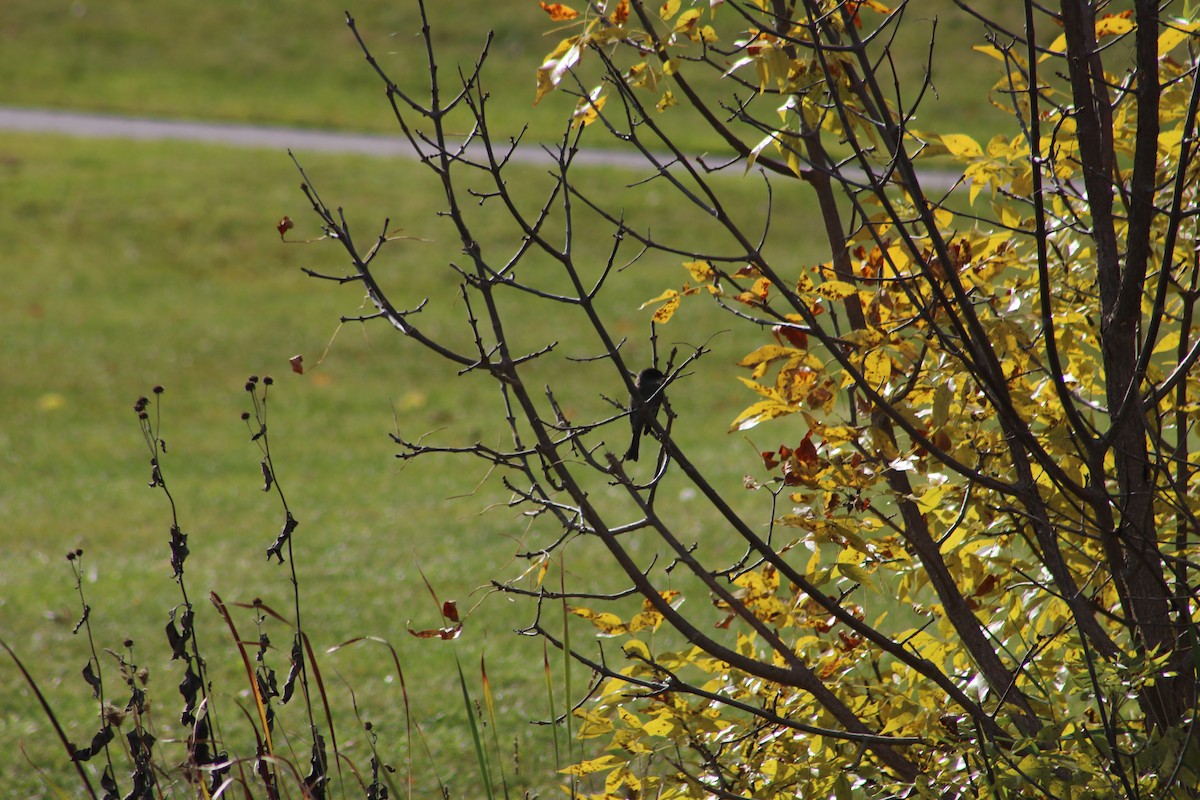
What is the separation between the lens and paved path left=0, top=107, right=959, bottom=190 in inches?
620

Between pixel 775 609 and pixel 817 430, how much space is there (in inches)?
14.9

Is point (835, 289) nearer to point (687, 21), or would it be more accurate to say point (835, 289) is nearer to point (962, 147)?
point (962, 147)

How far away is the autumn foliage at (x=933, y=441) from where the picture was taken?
5.92ft

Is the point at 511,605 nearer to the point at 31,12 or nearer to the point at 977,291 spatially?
the point at 977,291

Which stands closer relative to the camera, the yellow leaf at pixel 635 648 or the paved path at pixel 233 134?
the yellow leaf at pixel 635 648

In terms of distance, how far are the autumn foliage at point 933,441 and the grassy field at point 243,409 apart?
0.58m

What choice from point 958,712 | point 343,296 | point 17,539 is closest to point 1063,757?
point 958,712

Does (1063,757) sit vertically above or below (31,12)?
below

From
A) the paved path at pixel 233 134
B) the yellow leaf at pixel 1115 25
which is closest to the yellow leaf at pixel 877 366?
the yellow leaf at pixel 1115 25

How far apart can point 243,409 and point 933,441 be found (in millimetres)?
7423

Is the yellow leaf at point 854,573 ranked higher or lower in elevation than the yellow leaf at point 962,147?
lower

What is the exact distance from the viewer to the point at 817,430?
2.11 metres

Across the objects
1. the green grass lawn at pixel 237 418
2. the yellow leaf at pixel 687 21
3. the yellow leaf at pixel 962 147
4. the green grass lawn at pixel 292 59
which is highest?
the green grass lawn at pixel 292 59

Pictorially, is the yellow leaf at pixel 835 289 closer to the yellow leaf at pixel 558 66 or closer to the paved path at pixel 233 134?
the yellow leaf at pixel 558 66
